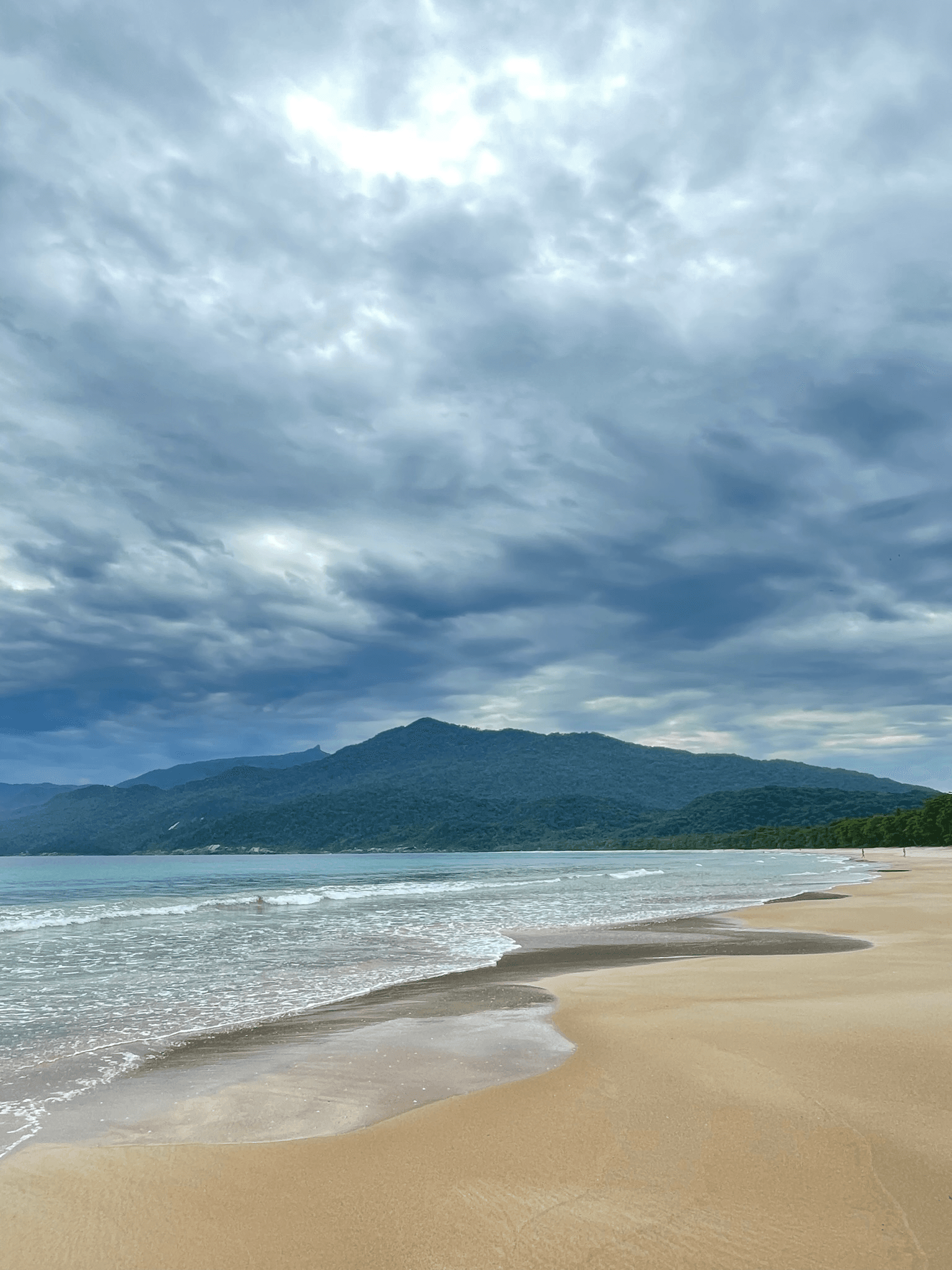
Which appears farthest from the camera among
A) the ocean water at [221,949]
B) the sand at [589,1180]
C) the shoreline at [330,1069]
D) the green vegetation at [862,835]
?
the green vegetation at [862,835]

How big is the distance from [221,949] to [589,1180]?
712 inches

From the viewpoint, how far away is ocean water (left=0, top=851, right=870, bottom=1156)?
9.55 meters

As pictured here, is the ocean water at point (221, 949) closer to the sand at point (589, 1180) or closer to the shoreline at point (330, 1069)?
the shoreline at point (330, 1069)

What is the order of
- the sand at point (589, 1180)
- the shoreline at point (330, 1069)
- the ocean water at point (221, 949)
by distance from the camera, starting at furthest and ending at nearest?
the ocean water at point (221, 949) < the shoreline at point (330, 1069) < the sand at point (589, 1180)

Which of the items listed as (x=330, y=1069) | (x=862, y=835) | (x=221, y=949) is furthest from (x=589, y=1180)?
(x=862, y=835)

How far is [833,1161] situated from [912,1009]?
5393 millimetres

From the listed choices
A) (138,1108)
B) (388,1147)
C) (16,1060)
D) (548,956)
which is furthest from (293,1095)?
(548,956)

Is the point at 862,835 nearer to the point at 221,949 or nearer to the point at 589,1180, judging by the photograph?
the point at 221,949

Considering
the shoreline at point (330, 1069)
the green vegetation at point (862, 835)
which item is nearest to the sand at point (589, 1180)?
the shoreline at point (330, 1069)

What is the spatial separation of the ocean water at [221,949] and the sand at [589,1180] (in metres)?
2.07

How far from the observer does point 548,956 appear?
17.3m

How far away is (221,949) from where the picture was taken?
67.1 feet

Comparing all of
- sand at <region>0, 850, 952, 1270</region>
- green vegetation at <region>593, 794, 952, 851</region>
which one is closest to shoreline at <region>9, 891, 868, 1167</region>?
sand at <region>0, 850, 952, 1270</region>

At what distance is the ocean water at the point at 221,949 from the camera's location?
9555mm
